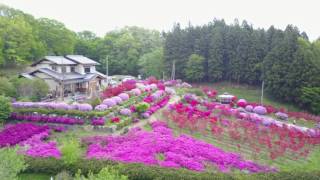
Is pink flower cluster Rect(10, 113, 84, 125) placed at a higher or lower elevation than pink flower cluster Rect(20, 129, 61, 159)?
higher

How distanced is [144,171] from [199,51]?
39.8m

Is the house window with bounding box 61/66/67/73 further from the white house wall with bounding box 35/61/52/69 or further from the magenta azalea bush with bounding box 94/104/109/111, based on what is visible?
the magenta azalea bush with bounding box 94/104/109/111

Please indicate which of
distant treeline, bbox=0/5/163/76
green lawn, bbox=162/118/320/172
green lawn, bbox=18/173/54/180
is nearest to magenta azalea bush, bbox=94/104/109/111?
green lawn, bbox=162/118/320/172

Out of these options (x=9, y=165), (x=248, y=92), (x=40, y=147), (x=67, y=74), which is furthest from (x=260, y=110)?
(x=9, y=165)

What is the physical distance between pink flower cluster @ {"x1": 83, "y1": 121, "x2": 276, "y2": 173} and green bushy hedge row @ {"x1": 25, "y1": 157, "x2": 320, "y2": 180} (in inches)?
53.3

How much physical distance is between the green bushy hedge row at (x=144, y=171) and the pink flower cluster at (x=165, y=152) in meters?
1.35

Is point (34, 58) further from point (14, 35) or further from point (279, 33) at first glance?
point (279, 33)

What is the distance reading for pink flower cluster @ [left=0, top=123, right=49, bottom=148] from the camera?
1719 centimetres

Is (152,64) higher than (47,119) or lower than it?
higher

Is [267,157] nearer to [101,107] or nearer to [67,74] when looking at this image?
[101,107]

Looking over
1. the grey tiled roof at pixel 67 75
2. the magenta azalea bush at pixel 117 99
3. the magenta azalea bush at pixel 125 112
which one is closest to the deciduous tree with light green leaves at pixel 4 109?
the magenta azalea bush at pixel 117 99

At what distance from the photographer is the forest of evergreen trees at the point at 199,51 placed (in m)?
36.2

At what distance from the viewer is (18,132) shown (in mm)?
18500

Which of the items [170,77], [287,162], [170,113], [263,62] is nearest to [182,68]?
[170,77]
